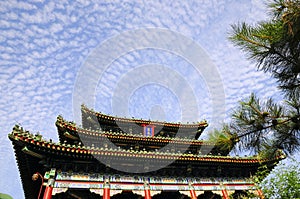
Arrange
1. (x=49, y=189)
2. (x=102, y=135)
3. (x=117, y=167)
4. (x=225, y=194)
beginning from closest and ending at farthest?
(x=49, y=189)
(x=117, y=167)
(x=225, y=194)
(x=102, y=135)

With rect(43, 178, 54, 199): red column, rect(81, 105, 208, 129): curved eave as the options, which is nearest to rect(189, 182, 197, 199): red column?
rect(81, 105, 208, 129): curved eave

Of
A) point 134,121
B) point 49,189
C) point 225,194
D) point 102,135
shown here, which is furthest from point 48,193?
point 225,194

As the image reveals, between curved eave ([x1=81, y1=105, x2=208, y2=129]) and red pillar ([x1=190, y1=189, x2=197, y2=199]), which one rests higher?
curved eave ([x1=81, y1=105, x2=208, y2=129])

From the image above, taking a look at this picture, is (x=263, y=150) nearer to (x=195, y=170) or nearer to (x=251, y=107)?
(x=251, y=107)

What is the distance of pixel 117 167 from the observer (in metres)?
12.9

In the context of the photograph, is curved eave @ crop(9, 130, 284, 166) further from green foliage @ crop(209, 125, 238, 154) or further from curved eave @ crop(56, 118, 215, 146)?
green foliage @ crop(209, 125, 238, 154)

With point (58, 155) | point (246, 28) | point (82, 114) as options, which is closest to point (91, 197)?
point (58, 155)

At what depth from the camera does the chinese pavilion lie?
37.7 ft

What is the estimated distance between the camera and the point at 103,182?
12.3m

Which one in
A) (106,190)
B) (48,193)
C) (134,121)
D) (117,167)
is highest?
(134,121)

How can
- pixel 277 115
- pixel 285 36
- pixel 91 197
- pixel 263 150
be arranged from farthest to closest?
pixel 91 197
pixel 263 150
pixel 277 115
pixel 285 36

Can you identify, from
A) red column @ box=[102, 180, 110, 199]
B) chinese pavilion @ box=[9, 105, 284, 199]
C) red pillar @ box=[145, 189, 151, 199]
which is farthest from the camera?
red pillar @ box=[145, 189, 151, 199]

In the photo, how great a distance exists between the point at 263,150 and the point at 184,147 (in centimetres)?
1138

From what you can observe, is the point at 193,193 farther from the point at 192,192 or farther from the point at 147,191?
the point at 147,191
